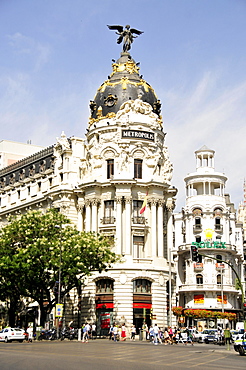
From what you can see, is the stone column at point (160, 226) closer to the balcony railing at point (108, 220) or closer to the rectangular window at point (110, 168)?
the balcony railing at point (108, 220)

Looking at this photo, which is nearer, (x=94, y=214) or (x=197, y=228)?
(x=94, y=214)

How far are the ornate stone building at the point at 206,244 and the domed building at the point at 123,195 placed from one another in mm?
16913

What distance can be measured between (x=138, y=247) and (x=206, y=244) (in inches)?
1035

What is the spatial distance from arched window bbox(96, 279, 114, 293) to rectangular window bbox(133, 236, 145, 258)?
15.6ft

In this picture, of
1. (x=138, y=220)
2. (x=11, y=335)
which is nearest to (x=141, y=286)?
(x=138, y=220)

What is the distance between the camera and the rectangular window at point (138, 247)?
237ft

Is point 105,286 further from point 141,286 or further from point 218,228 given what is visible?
point 218,228

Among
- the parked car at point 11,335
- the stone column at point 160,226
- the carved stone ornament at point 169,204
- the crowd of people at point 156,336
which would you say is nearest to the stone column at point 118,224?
the stone column at point 160,226

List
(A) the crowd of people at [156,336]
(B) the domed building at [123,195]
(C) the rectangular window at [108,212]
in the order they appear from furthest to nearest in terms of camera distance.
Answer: (C) the rectangular window at [108,212]
(B) the domed building at [123,195]
(A) the crowd of people at [156,336]

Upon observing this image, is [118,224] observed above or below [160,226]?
below

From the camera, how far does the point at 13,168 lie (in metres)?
98.8

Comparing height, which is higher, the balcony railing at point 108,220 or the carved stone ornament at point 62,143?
the carved stone ornament at point 62,143

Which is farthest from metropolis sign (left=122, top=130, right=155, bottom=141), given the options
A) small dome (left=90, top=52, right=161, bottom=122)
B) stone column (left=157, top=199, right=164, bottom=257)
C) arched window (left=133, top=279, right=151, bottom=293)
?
arched window (left=133, top=279, right=151, bottom=293)

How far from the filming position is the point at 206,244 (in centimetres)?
9588
